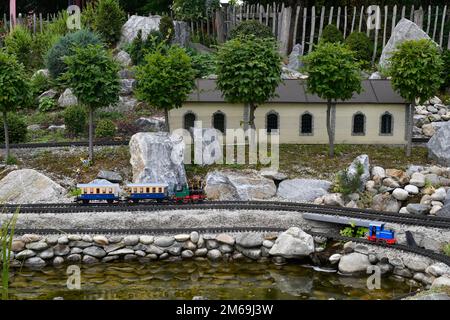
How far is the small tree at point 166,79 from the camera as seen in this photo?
29.5m

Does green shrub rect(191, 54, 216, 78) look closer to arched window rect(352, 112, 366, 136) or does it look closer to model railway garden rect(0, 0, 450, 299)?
model railway garden rect(0, 0, 450, 299)

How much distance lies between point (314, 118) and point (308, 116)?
336mm

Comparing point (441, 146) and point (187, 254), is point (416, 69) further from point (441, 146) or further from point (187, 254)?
point (187, 254)

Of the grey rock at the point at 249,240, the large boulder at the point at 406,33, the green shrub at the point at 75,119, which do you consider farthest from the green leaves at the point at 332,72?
the green shrub at the point at 75,119

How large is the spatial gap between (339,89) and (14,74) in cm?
1511

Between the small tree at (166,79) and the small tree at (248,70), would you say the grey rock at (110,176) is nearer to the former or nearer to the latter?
the small tree at (166,79)

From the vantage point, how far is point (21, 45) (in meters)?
44.3

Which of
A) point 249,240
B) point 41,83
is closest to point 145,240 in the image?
point 249,240

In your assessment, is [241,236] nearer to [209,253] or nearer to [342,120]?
[209,253]

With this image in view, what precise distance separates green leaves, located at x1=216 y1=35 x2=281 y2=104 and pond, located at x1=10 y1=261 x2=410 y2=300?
9879 mm

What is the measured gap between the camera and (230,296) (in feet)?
65.7

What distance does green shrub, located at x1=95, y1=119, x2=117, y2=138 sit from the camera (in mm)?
34062
